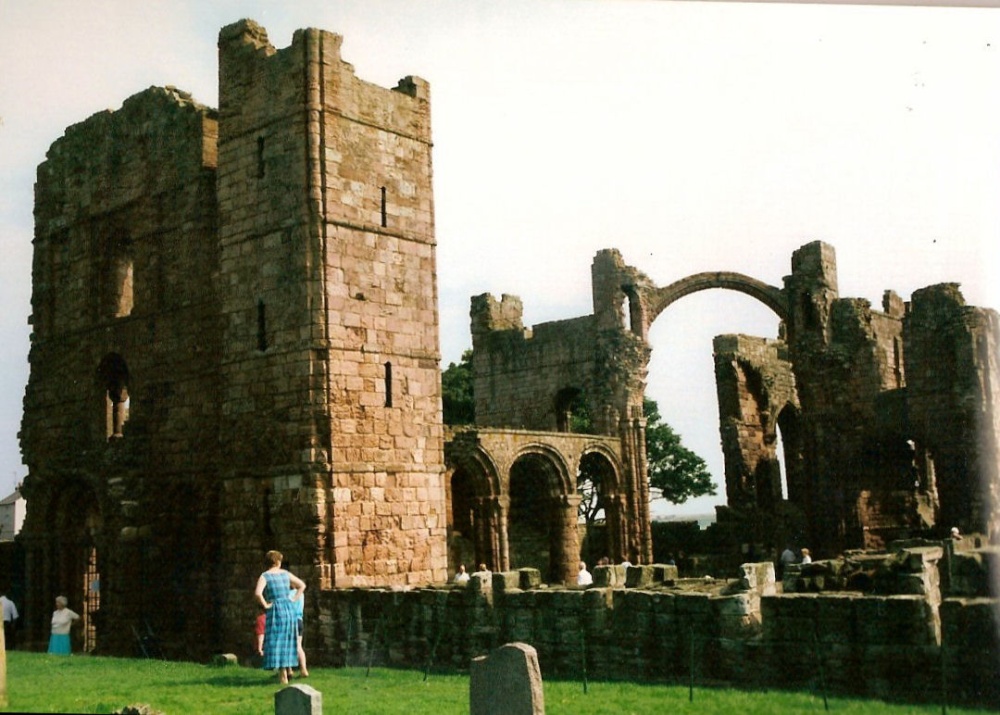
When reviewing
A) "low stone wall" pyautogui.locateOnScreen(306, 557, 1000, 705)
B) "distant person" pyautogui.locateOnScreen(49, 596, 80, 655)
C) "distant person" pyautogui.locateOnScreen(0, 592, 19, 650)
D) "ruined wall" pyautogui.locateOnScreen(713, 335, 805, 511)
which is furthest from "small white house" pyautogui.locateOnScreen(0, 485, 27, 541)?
"low stone wall" pyautogui.locateOnScreen(306, 557, 1000, 705)

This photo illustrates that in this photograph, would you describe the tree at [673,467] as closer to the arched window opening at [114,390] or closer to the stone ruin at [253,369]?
the stone ruin at [253,369]

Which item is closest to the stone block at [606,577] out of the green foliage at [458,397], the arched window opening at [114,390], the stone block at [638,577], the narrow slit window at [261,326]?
the stone block at [638,577]

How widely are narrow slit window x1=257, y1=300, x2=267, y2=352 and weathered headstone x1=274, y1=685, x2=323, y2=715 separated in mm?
7213

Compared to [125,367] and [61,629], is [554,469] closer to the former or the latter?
[125,367]

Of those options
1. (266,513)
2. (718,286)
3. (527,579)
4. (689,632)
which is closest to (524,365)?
(718,286)

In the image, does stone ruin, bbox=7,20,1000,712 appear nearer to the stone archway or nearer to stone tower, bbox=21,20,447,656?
stone tower, bbox=21,20,447,656

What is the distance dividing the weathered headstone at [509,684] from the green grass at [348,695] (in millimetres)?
1084

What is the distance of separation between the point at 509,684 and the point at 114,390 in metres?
12.8

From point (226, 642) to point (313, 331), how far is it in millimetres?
4450

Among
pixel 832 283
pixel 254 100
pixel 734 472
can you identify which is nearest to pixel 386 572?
pixel 254 100

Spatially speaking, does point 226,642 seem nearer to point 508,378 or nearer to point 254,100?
point 254,100

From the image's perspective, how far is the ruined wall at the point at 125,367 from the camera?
16562 millimetres

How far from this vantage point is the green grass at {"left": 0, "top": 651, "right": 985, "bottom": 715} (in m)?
9.05

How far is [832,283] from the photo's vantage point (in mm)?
27984
